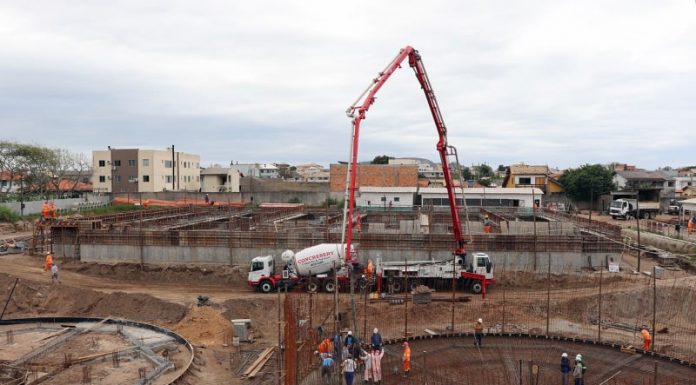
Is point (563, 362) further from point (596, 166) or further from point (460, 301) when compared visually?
point (596, 166)

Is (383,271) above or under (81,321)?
above

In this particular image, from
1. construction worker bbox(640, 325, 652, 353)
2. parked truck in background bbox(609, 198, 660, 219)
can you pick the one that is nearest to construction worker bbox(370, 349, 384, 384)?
construction worker bbox(640, 325, 652, 353)

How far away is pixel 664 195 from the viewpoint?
184 feet

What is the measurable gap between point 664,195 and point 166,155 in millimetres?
57560

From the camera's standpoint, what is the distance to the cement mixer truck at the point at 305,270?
20750 millimetres

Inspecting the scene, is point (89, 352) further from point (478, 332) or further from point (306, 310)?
point (478, 332)

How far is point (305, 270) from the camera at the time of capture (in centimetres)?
2092

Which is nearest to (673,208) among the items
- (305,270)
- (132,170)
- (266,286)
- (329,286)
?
(329,286)

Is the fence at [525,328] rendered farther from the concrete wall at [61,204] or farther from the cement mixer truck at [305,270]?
the concrete wall at [61,204]

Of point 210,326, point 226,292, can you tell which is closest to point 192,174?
point 226,292

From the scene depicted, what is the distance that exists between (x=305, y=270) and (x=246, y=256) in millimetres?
5810

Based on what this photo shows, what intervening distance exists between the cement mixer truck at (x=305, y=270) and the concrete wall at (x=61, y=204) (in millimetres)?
30597

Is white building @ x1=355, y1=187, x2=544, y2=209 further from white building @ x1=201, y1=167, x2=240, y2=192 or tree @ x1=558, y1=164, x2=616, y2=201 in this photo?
white building @ x1=201, y1=167, x2=240, y2=192

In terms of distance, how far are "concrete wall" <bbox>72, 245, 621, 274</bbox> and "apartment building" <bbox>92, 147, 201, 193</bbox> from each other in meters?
32.7
